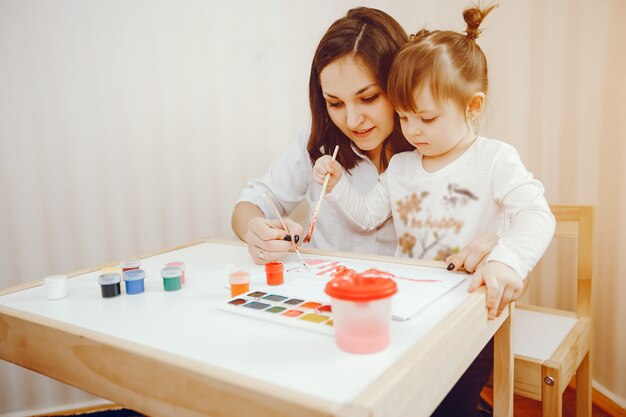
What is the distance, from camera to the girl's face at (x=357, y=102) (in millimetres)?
1195

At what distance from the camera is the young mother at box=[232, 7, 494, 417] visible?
105 cm

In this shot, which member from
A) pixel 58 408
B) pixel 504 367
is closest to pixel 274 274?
pixel 504 367

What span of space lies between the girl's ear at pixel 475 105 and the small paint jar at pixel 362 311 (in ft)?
2.39

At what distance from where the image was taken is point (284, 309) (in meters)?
0.70

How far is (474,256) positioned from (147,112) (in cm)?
122

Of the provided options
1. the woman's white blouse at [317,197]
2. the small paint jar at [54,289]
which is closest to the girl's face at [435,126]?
the woman's white blouse at [317,197]

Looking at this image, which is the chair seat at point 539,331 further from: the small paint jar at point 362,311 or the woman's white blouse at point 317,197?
the small paint jar at point 362,311

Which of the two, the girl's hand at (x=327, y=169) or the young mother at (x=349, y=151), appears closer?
the young mother at (x=349, y=151)

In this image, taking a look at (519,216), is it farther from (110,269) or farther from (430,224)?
(110,269)

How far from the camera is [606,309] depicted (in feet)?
5.06

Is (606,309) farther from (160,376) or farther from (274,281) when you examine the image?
(160,376)

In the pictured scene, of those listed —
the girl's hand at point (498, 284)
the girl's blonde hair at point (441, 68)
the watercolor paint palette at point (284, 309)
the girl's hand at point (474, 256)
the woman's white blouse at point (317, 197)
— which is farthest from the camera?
the woman's white blouse at point (317, 197)

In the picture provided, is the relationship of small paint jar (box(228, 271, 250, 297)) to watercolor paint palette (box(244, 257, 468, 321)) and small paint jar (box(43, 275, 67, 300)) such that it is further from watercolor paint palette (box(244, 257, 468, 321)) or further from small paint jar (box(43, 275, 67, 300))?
small paint jar (box(43, 275, 67, 300))

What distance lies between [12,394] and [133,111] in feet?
3.23
